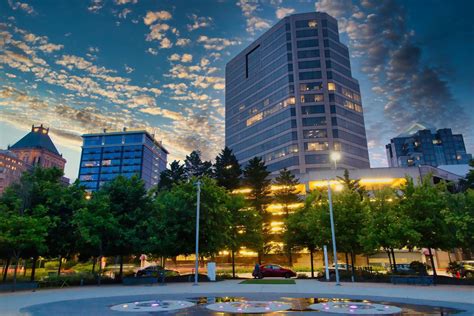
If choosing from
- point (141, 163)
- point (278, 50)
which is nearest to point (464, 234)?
point (278, 50)

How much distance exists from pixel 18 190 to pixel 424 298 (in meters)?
29.6

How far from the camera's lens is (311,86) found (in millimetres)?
90625

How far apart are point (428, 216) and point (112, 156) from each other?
16919 centimetres

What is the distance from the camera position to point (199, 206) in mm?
28703

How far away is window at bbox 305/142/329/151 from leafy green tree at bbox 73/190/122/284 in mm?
66508

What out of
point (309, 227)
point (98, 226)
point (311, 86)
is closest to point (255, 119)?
point (311, 86)

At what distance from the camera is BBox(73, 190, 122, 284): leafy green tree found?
25.2 metres

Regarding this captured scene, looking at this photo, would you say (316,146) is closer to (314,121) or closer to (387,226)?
(314,121)

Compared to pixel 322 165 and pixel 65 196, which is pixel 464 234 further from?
pixel 322 165

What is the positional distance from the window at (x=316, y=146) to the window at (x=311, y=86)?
16459 mm

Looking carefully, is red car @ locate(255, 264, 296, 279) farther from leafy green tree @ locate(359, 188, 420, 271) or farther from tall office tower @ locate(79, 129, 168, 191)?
tall office tower @ locate(79, 129, 168, 191)

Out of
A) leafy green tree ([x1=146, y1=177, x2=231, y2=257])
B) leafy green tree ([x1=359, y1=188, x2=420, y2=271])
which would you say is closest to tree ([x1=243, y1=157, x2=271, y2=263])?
leafy green tree ([x1=146, y1=177, x2=231, y2=257])

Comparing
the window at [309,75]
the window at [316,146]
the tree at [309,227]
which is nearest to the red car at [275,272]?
the tree at [309,227]

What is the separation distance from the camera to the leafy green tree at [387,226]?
24219mm
